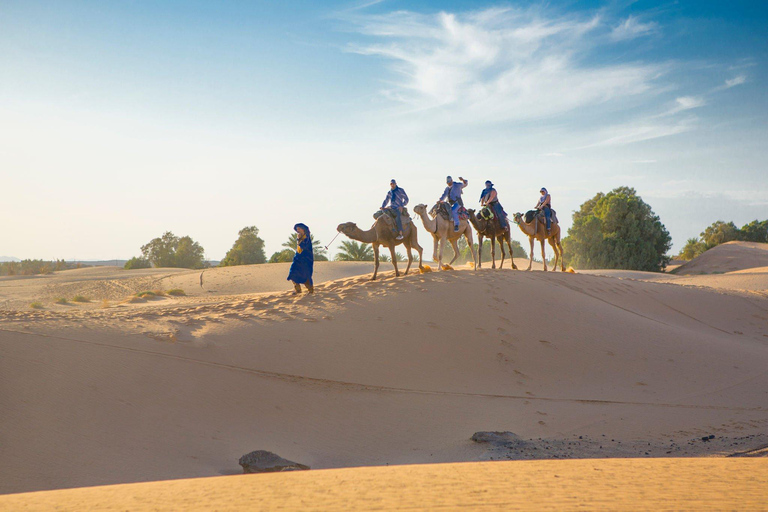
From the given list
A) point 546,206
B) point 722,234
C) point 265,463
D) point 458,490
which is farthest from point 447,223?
point 722,234

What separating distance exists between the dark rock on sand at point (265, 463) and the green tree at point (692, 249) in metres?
57.4

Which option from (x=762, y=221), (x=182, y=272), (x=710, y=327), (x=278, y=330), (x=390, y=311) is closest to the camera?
(x=278, y=330)

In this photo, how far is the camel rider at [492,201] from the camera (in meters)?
18.2

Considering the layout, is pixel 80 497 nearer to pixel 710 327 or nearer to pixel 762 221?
pixel 710 327

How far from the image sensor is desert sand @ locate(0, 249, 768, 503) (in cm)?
754

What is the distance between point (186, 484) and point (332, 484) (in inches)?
59.0

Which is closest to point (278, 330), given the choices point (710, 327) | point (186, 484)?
point (186, 484)

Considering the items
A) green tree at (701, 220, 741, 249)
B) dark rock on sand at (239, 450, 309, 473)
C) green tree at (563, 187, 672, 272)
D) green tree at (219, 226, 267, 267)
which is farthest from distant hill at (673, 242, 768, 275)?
dark rock on sand at (239, 450, 309, 473)

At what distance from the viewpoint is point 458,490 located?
192 inches

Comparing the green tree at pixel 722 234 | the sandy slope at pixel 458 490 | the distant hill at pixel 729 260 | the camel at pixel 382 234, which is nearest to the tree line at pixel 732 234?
the green tree at pixel 722 234

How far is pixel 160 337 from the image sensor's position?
421 inches

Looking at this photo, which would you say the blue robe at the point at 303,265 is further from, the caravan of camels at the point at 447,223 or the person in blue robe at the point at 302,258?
the caravan of camels at the point at 447,223

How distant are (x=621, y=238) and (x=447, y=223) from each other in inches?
1227

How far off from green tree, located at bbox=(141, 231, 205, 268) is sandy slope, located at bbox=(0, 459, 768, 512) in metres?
46.0
